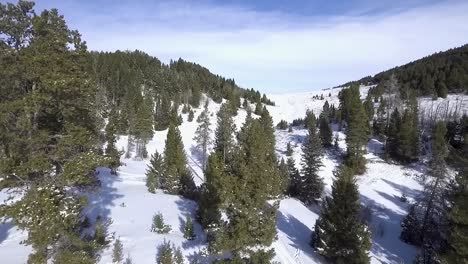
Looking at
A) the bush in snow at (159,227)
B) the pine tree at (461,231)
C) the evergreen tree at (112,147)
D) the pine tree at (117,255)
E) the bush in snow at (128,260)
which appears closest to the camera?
the evergreen tree at (112,147)

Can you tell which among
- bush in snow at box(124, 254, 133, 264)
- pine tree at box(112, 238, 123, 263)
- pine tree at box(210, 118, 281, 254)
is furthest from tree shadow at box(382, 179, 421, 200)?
pine tree at box(112, 238, 123, 263)

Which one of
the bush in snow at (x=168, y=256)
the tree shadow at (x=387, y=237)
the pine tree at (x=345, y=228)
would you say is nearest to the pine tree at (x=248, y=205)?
the bush in snow at (x=168, y=256)

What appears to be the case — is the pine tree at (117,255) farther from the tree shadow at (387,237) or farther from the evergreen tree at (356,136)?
the evergreen tree at (356,136)

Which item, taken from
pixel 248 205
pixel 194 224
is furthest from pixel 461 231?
pixel 194 224

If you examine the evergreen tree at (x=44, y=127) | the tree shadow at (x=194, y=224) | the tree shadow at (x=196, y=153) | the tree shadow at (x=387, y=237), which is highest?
the evergreen tree at (x=44, y=127)

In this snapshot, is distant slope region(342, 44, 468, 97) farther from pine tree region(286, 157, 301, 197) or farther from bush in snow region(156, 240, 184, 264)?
bush in snow region(156, 240, 184, 264)

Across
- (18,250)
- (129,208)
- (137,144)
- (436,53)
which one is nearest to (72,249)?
(18,250)
